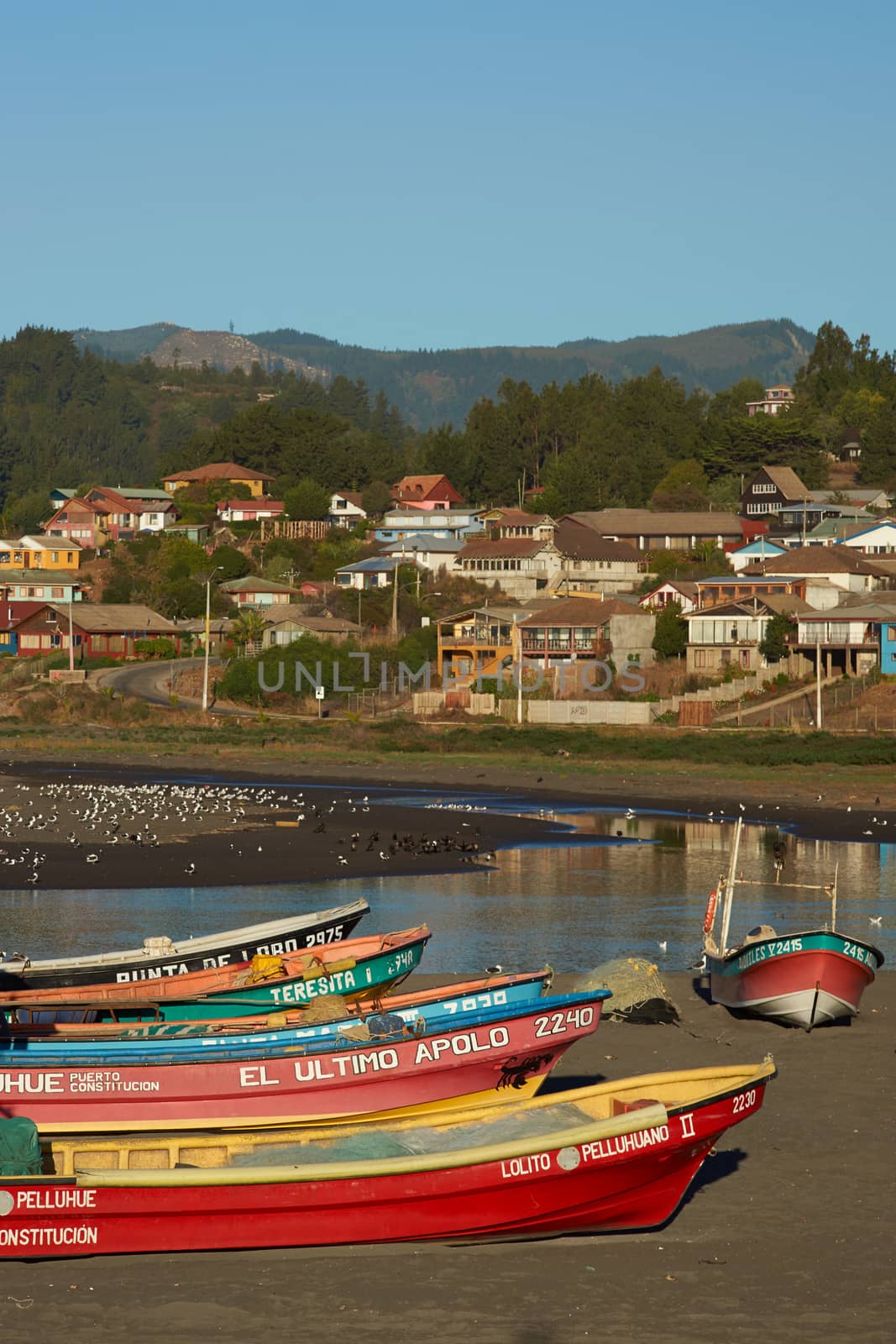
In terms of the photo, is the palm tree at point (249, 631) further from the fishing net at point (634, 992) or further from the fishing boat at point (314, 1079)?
the fishing boat at point (314, 1079)

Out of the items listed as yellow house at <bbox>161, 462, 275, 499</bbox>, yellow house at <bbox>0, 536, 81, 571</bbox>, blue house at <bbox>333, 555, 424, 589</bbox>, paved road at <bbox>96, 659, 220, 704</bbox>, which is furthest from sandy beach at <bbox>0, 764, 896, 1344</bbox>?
yellow house at <bbox>161, 462, 275, 499</bbox>

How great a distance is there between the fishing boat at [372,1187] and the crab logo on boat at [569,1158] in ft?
0.03

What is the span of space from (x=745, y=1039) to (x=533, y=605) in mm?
83755

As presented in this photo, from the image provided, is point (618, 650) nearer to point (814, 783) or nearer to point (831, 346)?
point (814, 783)

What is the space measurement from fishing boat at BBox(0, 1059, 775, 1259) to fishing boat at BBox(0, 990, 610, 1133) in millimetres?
Result: 1713

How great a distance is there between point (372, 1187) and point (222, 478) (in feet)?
Result: 473

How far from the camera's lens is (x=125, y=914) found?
34.9 metres

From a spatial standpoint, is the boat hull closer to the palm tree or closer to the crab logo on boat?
the crab logo on boat

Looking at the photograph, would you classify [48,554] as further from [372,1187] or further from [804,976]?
[372,1187]

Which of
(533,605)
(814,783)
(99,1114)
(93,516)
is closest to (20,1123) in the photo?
(99,1114)

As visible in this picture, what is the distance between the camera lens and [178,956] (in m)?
25.0

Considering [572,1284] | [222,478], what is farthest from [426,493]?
[572,1284]

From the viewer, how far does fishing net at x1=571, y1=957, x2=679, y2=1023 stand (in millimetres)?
23828

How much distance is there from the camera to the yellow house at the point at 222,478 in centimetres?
15412
